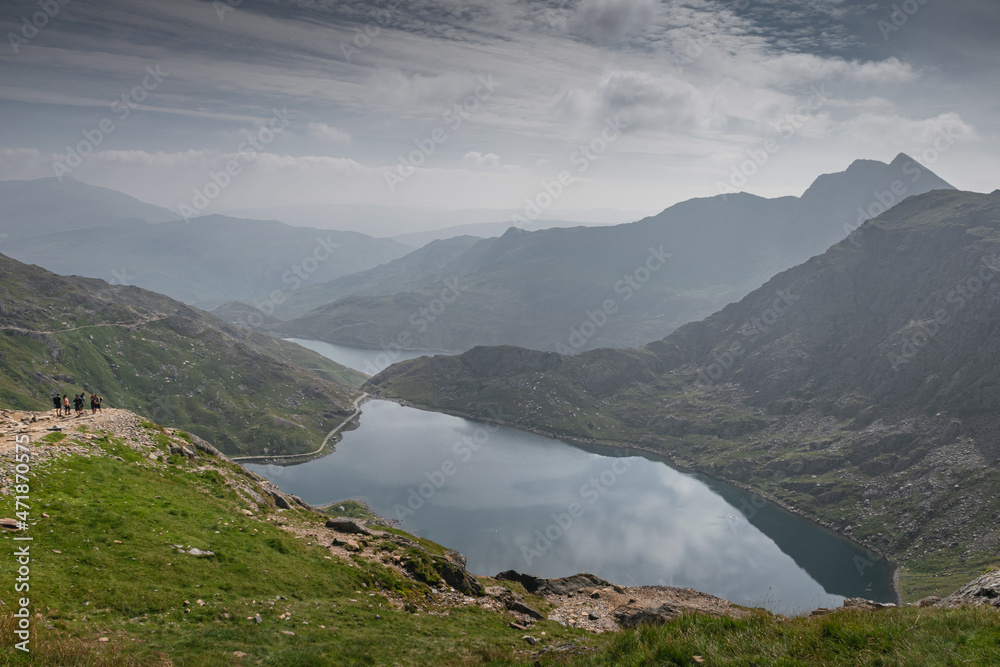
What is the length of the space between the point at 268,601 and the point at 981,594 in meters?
38.4

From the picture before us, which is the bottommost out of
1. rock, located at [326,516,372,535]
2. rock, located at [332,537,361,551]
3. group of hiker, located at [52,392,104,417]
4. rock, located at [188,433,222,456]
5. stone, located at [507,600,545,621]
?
stone, located at [507,600,545,621]

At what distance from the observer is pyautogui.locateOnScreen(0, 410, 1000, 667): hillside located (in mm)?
17812

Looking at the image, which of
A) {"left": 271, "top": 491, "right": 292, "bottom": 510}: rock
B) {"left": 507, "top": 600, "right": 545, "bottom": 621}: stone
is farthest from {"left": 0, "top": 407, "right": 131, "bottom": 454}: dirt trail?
{"left": 507, "top": 600, "right": 545, "bottom": 621}: stone

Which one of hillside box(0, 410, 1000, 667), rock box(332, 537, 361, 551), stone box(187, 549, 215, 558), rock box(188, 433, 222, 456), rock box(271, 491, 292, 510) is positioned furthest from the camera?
rock box(271, 491, 292, 510)

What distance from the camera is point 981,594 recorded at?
2739 centimetres

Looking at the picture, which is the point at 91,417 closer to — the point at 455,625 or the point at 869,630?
the point at 455,625

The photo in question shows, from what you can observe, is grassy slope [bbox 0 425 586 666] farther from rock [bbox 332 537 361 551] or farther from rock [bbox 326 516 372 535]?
rock [bbox 326 516 372 535]

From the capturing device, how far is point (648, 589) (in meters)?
61.8

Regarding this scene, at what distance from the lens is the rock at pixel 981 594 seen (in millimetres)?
25316

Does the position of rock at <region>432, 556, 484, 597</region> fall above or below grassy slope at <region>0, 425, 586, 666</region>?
below

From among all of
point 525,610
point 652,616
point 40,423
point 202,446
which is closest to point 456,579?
point 525,610

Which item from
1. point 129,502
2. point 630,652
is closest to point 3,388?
point 129,502

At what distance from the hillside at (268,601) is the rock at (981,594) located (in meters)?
0.23

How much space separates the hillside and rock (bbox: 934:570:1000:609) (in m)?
0.23
